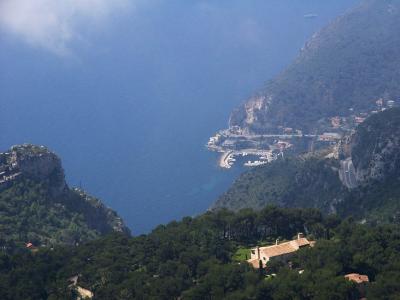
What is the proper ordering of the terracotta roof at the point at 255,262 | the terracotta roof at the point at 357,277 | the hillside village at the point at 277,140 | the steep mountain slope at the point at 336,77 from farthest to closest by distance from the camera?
the steep mountain slope at the point at 336,77, the hillside village at the point at 277,140, the terracotta roof at the point at 255,262, the terracotta roof at the point at 357,277

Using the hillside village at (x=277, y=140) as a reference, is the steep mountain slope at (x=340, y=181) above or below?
below

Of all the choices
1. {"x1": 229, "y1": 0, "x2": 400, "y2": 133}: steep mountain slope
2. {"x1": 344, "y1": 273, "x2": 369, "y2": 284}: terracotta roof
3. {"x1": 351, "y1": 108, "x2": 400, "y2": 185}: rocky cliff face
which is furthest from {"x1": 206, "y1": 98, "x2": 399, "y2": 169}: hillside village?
{"x1": 344, "y1": 273, "x2": 369, "y2": 284}: terracotta roof

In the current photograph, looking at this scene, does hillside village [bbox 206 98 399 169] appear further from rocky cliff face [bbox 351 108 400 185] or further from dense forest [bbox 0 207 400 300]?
dense forest [bbox 0 207 400 300]

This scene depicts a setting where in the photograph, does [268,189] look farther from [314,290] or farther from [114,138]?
[314,290]

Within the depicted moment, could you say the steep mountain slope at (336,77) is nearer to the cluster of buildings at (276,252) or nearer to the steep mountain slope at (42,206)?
the steep mountain slope at (42,206)

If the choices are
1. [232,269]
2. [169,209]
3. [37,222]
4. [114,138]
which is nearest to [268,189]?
[169,209]

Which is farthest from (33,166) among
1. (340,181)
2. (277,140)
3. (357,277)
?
(277,140)

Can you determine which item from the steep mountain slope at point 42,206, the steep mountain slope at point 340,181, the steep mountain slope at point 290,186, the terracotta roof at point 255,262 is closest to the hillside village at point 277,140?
the steep mountain slope at point 290,186
